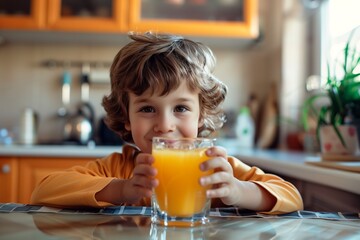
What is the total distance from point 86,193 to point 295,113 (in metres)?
2.04

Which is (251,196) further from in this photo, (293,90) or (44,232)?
(293,90)

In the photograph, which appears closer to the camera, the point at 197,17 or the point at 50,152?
the point at 50,152

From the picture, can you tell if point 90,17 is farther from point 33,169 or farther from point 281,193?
point 281,193

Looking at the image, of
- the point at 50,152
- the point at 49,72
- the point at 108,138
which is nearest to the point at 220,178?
the point at 50,152

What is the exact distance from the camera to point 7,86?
2.76 metres

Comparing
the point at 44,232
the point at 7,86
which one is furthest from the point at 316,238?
the point at 7,86

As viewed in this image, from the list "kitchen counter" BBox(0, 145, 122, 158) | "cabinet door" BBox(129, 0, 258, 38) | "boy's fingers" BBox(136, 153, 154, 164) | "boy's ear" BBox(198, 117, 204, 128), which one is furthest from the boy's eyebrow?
"cabinet door" BBox(129, 0, 258, 38)

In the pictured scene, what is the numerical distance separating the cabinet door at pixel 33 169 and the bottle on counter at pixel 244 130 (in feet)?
3.22

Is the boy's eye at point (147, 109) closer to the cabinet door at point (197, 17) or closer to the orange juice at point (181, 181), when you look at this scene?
the orange juice at point (181, 181)

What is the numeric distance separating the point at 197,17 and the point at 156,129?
1.78 m

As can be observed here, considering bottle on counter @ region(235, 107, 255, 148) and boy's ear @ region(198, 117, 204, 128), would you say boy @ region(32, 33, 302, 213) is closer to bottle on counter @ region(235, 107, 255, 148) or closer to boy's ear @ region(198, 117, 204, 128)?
boy's ear @ region(198, 117, 204, 128)

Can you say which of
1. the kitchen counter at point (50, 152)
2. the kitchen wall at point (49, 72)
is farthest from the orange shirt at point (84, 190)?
the kitchen wall at point (49, 72)

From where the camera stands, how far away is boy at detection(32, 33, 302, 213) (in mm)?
695

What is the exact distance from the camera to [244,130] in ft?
8.50
